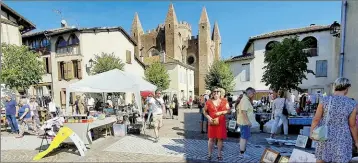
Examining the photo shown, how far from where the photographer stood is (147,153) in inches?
225

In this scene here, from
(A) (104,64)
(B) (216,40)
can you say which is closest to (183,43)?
(B) (216,40)

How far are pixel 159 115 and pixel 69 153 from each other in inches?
106

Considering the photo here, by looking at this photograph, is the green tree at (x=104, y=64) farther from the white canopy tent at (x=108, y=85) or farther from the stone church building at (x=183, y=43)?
the stone church building at (x=183, y=43)

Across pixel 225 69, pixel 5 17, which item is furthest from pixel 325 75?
pixel 5 17

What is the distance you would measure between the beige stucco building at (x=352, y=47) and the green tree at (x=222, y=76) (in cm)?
1830

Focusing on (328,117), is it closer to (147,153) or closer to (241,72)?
(147,153)

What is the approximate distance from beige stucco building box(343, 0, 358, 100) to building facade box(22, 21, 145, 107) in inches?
781

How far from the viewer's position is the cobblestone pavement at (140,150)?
5297mm

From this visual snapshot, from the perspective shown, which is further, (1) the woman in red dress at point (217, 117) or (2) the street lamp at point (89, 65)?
(2) the street lamp at point (89, 65)

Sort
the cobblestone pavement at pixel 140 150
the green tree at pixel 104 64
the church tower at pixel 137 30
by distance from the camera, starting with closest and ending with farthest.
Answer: the cobblestone pavement at pixel 140 150 → the green tree at pixel 104 64 → the church tower at pixel 137 30

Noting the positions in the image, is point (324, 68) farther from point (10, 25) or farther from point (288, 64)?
point (10, 25)

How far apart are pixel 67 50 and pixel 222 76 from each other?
1750 centimetres

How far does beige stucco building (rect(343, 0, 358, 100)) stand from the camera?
659cm

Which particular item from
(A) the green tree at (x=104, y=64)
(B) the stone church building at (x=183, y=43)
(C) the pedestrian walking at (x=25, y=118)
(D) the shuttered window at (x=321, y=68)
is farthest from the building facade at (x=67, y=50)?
(D) the shuttered window at (x=321, y=68)
